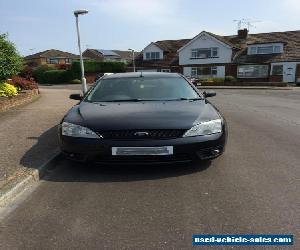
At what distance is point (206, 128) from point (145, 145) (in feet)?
2.84

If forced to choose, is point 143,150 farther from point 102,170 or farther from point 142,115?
point 102,170

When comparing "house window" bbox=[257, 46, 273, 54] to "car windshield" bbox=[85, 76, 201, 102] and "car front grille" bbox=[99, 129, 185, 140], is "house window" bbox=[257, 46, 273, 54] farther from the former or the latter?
"car front grille" bbox=[99, 129, 185, 140]

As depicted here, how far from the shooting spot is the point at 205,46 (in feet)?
148

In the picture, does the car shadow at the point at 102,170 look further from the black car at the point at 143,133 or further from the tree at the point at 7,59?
the tree at the point at 7,59

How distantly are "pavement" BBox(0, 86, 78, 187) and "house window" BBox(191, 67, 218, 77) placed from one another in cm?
3677

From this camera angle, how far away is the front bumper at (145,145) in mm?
4598

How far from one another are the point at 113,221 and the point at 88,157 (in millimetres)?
1398

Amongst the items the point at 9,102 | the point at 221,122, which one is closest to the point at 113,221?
the point at 221,122

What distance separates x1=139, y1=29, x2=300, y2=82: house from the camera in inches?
1569

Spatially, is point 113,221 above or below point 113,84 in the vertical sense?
below

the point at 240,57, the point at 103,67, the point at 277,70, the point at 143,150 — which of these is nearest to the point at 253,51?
the point at 240,57

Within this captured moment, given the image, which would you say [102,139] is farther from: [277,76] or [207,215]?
[277,76]

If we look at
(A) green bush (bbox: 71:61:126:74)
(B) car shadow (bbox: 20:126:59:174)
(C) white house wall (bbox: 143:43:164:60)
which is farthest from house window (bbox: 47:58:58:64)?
(B) car shadow (bbox: 20:126:59:174)

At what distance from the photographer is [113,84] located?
6352 mm
